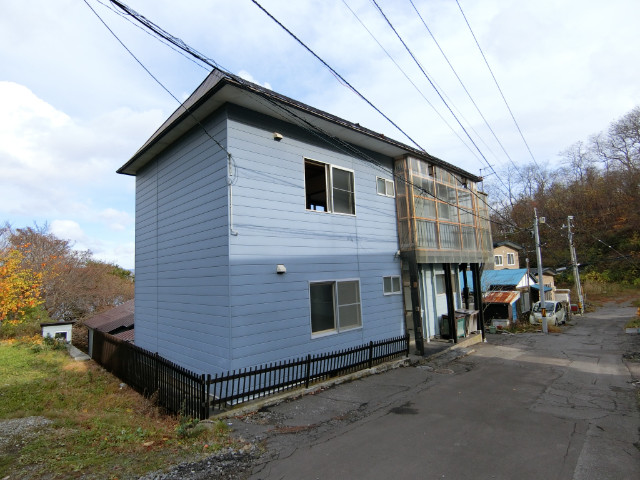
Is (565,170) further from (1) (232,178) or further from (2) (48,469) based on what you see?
(2) (48,469)

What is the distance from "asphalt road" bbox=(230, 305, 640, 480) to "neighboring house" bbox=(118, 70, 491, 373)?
1626 millimetres

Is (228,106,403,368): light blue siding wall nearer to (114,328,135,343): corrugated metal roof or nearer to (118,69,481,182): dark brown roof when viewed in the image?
(118,69,481,182): dark brown roof

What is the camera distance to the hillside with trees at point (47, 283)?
18381 millimetres

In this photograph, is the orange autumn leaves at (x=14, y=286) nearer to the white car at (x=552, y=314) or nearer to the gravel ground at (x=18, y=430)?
the gravel ground at (x=18, y=430)

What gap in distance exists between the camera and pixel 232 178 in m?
6.93

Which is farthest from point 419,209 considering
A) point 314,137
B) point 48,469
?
→ point 48,469

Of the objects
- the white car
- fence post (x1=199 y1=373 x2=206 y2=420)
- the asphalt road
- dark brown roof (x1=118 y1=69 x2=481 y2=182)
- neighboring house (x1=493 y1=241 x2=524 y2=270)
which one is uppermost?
dark brown roof (x1=118 y1=69 x2=481 y2=182)

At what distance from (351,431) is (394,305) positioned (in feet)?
18.6

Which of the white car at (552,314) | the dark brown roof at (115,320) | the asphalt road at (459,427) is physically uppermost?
the dark brown roof at (115,320)

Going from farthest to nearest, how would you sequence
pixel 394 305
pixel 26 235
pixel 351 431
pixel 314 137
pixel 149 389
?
pixel 26 235 < pixel 394 305 < pixel 314 137 < pixel 149 389 < pixel 351 431

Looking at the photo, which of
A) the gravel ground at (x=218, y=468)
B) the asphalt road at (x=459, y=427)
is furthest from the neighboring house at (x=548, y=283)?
the gravel ground at (x=218, y=468)

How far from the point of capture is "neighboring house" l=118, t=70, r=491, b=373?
692 centimetres

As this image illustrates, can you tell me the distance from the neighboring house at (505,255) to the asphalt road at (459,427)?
30376mm

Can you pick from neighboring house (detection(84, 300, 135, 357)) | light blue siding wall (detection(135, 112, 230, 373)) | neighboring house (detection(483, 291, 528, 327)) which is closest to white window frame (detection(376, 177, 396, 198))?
light blue siding wall (detection(135, 112, 230, 373))
